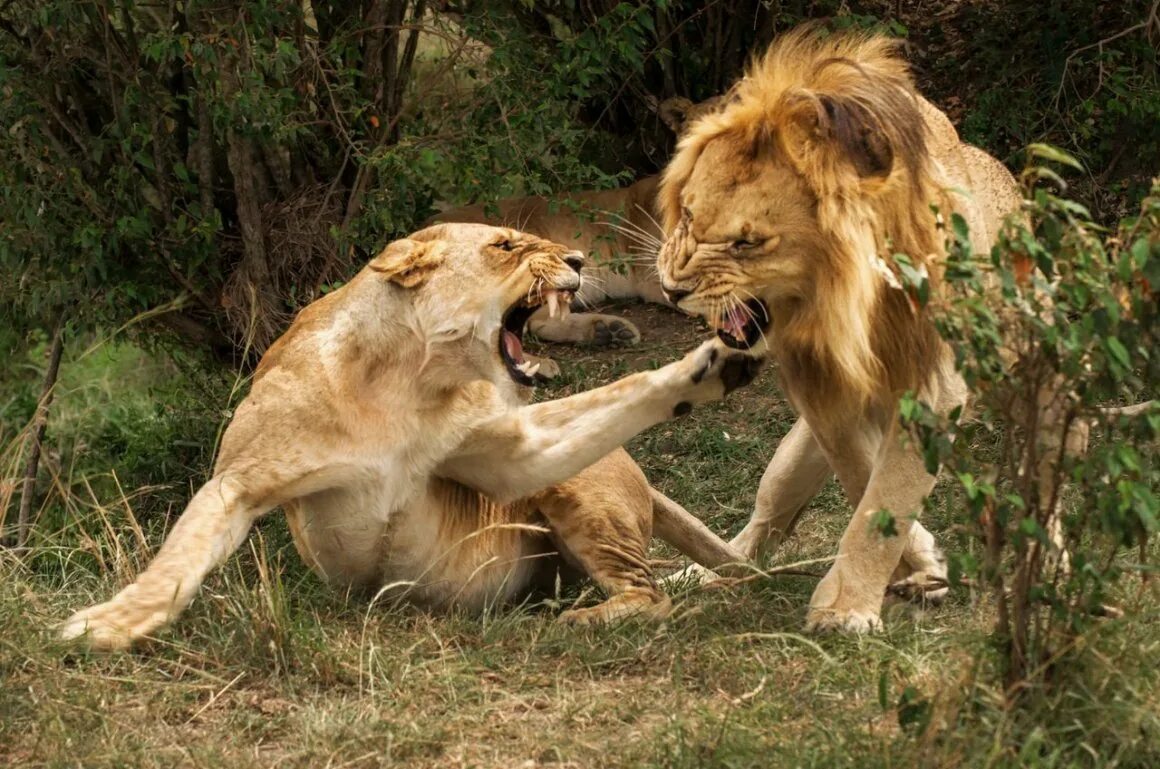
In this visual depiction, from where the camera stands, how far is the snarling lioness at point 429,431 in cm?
430

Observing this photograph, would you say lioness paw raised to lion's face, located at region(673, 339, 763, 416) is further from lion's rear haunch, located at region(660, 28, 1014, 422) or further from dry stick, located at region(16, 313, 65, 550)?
dry stick, located at region(16, 313, 65, 550)

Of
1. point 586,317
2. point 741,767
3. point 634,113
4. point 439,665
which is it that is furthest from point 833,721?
point 634,113

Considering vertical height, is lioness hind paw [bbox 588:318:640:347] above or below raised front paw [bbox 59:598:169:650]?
below

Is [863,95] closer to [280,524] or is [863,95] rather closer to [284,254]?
[280,524]

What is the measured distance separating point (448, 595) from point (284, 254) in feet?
7.39

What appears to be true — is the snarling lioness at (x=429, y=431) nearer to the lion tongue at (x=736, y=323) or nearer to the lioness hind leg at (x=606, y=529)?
the lioness hind leg at (x=606, y=529)

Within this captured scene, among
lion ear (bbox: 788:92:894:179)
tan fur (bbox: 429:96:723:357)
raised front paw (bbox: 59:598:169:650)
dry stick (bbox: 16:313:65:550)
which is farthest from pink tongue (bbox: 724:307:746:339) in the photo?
dry stick (bbox: 16:313:65:550)

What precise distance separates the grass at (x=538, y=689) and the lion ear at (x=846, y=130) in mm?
1075

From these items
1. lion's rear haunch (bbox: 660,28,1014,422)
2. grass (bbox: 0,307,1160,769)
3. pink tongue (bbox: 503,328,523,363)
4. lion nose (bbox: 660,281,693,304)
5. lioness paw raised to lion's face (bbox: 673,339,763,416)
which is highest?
lion's rear haunch (bbox: 660,28,1014,422)

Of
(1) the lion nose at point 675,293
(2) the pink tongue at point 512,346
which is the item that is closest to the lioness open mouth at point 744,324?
(1) the lion nose at point 675,293

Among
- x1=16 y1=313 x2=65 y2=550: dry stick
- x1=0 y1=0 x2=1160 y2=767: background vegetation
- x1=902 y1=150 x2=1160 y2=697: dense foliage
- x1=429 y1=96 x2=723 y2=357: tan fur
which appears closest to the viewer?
x1=902 y1=150 x2=1160 y2=697: dense foliage

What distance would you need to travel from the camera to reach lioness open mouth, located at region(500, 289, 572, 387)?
4.41m

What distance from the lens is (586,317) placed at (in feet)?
24.8

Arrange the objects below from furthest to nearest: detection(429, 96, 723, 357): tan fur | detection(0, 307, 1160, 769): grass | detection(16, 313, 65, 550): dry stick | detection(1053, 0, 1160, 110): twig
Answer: detection(429, 96, 723, 357): tan fur, detection(1053, 0, 1160, 110): twig, detection(16, 313, 65, 550): dry stick, detection(0, 307, 1160, 769): grass
